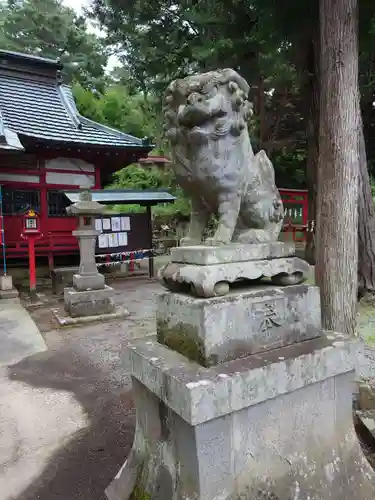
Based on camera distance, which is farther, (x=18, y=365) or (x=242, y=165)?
(x=18, y=365)

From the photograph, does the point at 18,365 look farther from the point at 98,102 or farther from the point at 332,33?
the point at 98,102

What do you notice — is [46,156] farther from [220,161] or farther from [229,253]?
[229,253]

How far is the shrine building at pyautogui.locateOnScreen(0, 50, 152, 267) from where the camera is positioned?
9203 millimetres

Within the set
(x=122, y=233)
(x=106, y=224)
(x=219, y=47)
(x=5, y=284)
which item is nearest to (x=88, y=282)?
(x=5, y=284)

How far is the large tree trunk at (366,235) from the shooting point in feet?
18.0

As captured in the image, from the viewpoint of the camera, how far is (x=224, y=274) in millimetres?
1820

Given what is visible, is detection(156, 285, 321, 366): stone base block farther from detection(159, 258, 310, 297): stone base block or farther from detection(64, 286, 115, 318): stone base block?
detection(64, 286, 115, 318): stone base block

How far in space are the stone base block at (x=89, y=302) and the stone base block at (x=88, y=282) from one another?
0.11 metres

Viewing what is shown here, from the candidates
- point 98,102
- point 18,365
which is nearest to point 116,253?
point 18,365

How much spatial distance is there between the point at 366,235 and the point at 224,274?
4.86 metres

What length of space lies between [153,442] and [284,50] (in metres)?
6.30

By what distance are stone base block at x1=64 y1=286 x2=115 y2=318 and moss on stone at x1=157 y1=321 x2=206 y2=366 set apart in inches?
187

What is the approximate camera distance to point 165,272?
2049mm

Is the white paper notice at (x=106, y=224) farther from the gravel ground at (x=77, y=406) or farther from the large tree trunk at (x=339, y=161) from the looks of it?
the large tree trunk at (x=339, y=161)
